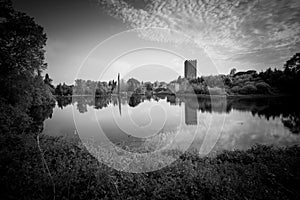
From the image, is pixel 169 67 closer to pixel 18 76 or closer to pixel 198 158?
pixel 198 158

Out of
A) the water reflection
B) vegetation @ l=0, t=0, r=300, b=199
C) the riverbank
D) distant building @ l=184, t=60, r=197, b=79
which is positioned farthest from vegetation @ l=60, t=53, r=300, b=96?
the riverbank

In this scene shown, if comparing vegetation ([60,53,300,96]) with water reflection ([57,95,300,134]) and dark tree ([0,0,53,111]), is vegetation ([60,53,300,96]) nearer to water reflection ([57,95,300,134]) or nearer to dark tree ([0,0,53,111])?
water reflection ([57,95,300,134])

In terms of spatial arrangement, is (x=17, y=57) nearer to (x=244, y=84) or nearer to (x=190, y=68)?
(x=190, y=68)

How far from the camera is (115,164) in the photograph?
6.71 metres

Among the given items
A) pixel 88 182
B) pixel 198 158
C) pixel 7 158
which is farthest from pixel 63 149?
pixel 198 158

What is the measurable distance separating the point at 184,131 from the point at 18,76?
17.7 meters

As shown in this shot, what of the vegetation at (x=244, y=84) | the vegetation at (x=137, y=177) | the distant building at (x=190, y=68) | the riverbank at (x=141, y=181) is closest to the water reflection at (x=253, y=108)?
the vegetation at (x=244, y=84)

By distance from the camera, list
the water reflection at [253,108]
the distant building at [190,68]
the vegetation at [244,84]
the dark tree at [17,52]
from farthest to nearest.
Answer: the vegetation at [244,84] < the water reflection at [253,108] < the distant building at [190,68] < the dark tree at [17,52]

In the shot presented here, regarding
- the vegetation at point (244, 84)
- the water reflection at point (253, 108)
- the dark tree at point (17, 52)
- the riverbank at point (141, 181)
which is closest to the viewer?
the riverbank at point (141, 181)

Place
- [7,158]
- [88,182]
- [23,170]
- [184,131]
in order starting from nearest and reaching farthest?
A: 1. [88,182]
2. [23,170]
3. [7,158]
4. [184,131]

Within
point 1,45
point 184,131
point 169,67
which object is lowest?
point 184,131

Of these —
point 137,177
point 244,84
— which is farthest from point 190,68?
point 137,177

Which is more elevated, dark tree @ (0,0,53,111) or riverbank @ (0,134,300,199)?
dark tree @ (0,0,53,111)

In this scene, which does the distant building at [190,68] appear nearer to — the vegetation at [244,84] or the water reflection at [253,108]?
the vegetation at [244,84]
